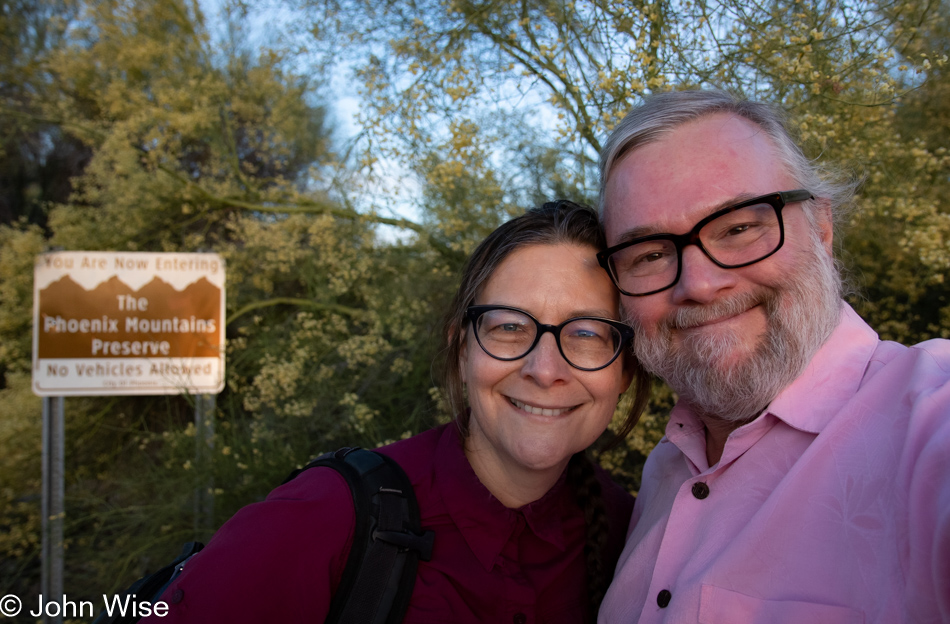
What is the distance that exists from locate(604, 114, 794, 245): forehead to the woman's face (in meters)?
0.17

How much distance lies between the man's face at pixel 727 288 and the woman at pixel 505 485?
188 mm

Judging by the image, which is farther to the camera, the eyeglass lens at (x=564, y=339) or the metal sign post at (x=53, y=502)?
the metal sign post at (x=53, y=502)

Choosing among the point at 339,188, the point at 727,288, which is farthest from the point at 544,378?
the point at 339,188

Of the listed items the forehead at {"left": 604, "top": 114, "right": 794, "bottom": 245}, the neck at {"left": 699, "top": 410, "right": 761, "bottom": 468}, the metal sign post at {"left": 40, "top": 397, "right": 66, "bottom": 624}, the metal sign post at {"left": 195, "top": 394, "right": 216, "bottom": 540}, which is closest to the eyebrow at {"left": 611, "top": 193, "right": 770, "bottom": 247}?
the forehead at {"left": 604, "top": 114, "right": 794, "bottom": 245}

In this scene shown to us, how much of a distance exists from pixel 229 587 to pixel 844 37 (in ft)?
8.93

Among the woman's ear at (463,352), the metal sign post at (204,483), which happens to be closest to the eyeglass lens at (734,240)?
the woman's ear at (463,352)

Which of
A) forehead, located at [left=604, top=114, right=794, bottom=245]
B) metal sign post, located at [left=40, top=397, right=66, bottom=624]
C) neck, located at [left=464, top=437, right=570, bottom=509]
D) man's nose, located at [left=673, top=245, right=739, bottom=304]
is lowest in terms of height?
metal sign post, located at [left=40, top=397, right=66, bottom=624]

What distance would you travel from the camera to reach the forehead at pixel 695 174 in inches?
50.6

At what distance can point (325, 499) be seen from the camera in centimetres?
130

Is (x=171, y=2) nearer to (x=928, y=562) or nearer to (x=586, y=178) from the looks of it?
(x=586, y=178)

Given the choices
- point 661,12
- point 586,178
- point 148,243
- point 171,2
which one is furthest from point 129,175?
point 661,12

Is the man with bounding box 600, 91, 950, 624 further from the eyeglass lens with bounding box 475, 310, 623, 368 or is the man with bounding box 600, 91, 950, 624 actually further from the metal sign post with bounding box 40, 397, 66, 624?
the metal sign post with bounding box 40, 397, 66, 624

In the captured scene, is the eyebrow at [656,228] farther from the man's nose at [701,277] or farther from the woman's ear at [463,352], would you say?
the woman's ear at [463,352]

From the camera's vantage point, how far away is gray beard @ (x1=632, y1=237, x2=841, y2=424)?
1223mm
